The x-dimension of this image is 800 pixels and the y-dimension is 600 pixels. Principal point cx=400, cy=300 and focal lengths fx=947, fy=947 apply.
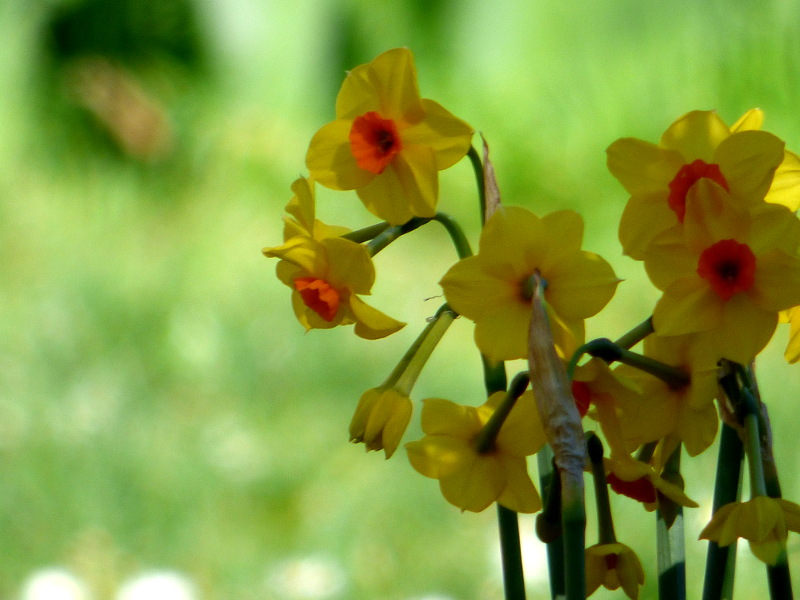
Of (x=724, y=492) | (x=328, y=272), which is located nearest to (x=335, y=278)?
(x=328, y=272)

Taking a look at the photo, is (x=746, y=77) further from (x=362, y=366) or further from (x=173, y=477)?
(x=173, y=477)

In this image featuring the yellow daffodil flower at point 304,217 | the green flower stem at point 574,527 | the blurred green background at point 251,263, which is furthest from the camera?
the blurred green background at point 251,263

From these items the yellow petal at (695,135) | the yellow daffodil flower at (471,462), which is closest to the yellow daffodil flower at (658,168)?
the yellow petal at (695,135)

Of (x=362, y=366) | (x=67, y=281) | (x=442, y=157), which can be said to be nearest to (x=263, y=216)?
(x=67, y=281)

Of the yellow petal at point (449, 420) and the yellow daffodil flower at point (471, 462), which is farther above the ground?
the yellow petal at point (449, 420)

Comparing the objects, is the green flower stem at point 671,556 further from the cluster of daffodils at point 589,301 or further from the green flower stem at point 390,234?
the green flower stem at point 390,234

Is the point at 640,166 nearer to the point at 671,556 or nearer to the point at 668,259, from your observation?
the point at 668,259
